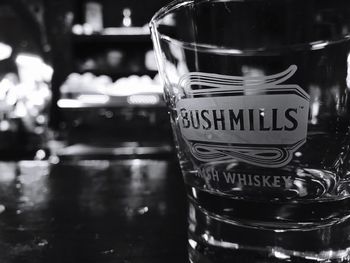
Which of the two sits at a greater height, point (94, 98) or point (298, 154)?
point (298, 154)

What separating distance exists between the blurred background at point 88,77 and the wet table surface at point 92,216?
1.39 metres

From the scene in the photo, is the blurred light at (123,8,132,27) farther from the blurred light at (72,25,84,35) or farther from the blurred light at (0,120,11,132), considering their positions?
the blurred light at (0,120,11,132)

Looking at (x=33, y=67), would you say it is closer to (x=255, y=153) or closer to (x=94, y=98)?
(x=94, y=98)

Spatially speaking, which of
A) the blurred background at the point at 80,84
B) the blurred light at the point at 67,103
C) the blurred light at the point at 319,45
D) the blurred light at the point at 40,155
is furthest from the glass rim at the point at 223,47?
the blurred light at the point at 67,103

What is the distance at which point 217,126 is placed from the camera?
0.20 metres

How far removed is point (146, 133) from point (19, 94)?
27.7 inches

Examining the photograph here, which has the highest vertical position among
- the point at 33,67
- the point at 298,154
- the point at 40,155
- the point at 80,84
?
the point at 298,154

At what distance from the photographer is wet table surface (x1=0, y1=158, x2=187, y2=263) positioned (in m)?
0.25

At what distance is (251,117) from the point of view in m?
0.19

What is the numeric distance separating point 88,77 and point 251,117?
1.95 metres

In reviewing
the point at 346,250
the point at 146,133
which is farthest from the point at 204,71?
the point at 146,133

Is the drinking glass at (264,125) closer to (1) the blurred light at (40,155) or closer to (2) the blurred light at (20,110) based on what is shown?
(1) the blurred light at (40,155)

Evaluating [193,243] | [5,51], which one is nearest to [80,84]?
[5,51]

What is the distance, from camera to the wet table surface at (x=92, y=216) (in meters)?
0.25
